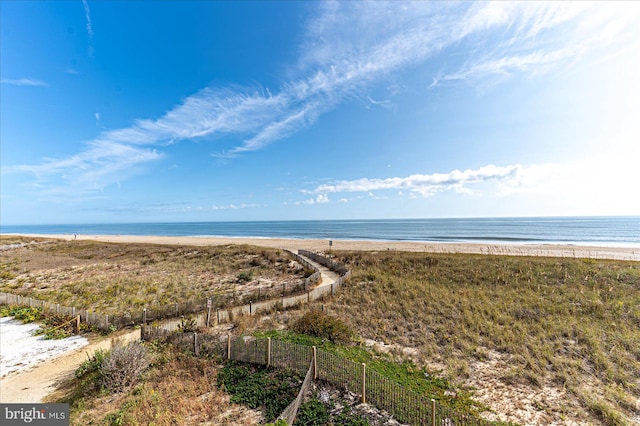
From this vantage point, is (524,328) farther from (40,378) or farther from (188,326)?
(40,378)

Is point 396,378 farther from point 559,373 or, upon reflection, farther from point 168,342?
point 168,342

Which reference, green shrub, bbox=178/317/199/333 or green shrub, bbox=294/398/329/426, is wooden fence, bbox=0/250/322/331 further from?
green shrub, bbox=294/398/329/426

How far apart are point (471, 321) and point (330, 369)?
31.1ft

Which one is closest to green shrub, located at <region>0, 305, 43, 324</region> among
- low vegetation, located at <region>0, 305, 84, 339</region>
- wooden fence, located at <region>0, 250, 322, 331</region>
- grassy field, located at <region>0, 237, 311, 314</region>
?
low vegetation, located at <region>0, 305, 84, 339</region>

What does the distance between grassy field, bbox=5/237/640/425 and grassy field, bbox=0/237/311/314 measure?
229 mm

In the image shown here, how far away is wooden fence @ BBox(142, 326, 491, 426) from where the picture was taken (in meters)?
7.65

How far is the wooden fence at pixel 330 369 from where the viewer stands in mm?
7648

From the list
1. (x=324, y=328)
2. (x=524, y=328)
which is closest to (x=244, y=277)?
(x=324, y=328)

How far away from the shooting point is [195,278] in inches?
1125

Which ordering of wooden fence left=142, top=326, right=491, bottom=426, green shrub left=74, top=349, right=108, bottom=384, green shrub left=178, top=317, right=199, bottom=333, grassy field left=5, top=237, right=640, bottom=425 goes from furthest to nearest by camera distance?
1. green shrub left=178, top=317, right=199, bottom=333
2. green shrub left=74, top=349, right=108, bottom=384
3. grassy field left=5, top=237, right=640, bottom=425
4. wooden fence left=142, top=326, right=491, bottom=426

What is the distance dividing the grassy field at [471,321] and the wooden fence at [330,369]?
3.65 ft

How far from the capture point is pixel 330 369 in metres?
9.87

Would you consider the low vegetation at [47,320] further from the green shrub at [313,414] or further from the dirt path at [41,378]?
the green shrub at [313,414]

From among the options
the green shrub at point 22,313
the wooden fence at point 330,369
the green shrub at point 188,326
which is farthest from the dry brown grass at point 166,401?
the green shrub at point 22,313
